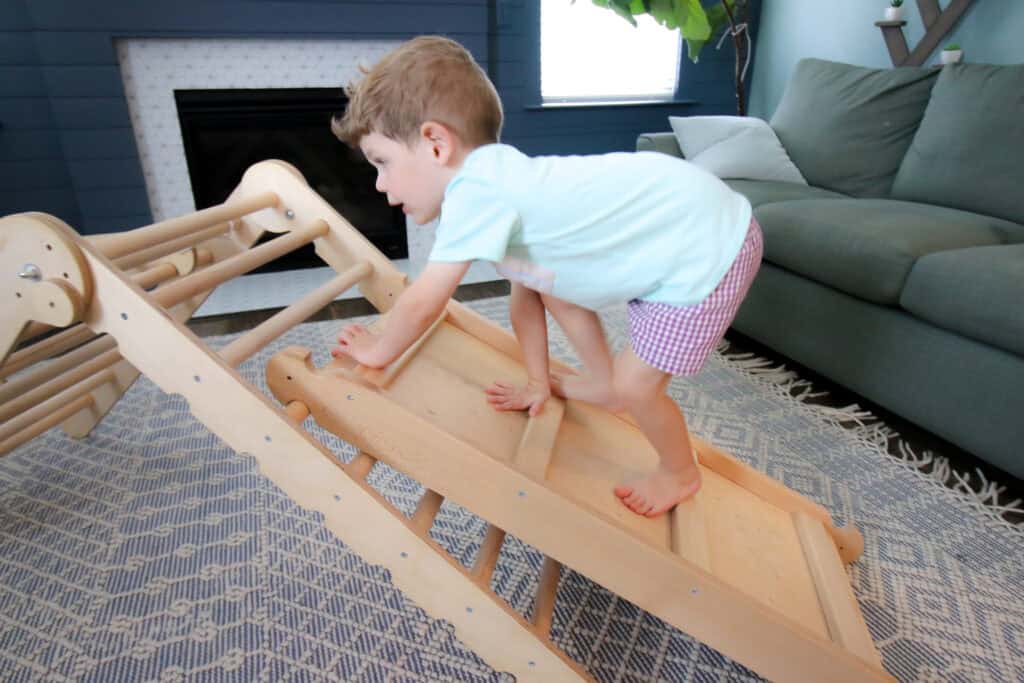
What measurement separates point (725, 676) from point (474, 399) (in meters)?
0.52

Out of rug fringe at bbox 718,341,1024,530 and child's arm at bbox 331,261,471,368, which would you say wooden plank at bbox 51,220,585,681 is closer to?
child's arm at bbox 331,261,471,368

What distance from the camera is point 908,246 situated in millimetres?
1315

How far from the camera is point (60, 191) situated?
89.0 inches

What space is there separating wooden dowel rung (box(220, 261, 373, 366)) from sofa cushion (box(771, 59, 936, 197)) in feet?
5.08

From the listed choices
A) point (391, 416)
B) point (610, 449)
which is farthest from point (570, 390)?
point (391, 416)

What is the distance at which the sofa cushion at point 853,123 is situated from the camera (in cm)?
188

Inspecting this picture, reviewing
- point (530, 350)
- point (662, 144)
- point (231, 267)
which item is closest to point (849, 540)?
point (530, 350)

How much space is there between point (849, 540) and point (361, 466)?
2.52ft

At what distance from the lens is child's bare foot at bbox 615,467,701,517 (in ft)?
2.91

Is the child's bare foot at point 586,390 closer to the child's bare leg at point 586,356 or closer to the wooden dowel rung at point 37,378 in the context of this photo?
→ the child's bare leg at point 586,356

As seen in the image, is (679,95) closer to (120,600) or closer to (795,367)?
(795,367)

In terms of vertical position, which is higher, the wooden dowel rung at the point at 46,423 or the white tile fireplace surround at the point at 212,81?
the white tile fireplace surround at the point at 212,81

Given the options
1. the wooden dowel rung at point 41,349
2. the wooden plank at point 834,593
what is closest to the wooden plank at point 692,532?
the wooden plank at point 834,593

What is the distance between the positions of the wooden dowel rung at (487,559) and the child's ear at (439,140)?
0.48m
